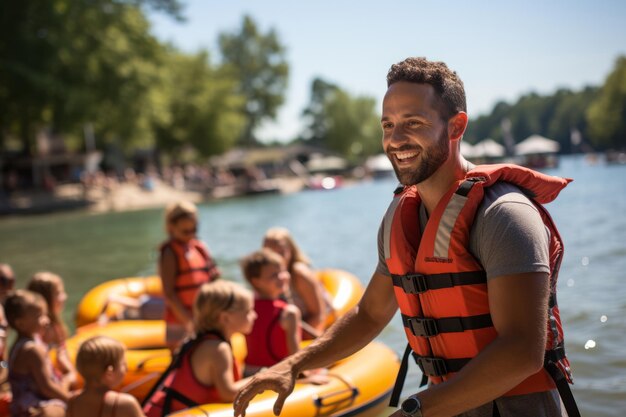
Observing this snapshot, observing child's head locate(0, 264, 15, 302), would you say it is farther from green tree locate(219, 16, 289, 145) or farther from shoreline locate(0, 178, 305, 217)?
green tree locate(219, 16, 289, 145)

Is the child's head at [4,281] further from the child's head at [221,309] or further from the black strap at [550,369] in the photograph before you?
the black strap at [550,369]

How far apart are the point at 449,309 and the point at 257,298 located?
7.93 ft

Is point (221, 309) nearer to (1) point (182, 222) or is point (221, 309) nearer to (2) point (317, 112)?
(1) point (182, 222)

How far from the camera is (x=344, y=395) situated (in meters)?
4.12

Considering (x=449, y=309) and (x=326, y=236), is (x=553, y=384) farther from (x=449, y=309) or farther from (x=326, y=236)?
(x=326, y=236)

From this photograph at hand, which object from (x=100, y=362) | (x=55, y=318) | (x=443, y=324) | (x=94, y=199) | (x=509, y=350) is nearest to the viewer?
(x=509, y=350)

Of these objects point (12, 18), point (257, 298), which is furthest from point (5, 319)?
point (12, 18)

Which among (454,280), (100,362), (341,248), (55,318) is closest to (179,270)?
(55,318)

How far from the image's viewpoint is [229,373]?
3.27 meters

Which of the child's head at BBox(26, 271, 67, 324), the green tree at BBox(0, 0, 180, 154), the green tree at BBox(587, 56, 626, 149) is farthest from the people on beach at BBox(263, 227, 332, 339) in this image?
the green tree at BBox(587, 56, 626, 149)

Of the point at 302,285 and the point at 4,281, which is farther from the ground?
the point at 4,281

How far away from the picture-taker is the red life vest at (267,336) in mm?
4012

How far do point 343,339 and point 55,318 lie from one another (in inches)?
131

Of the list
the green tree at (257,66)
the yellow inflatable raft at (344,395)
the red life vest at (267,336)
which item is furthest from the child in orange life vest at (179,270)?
the green tree at (257,66)
